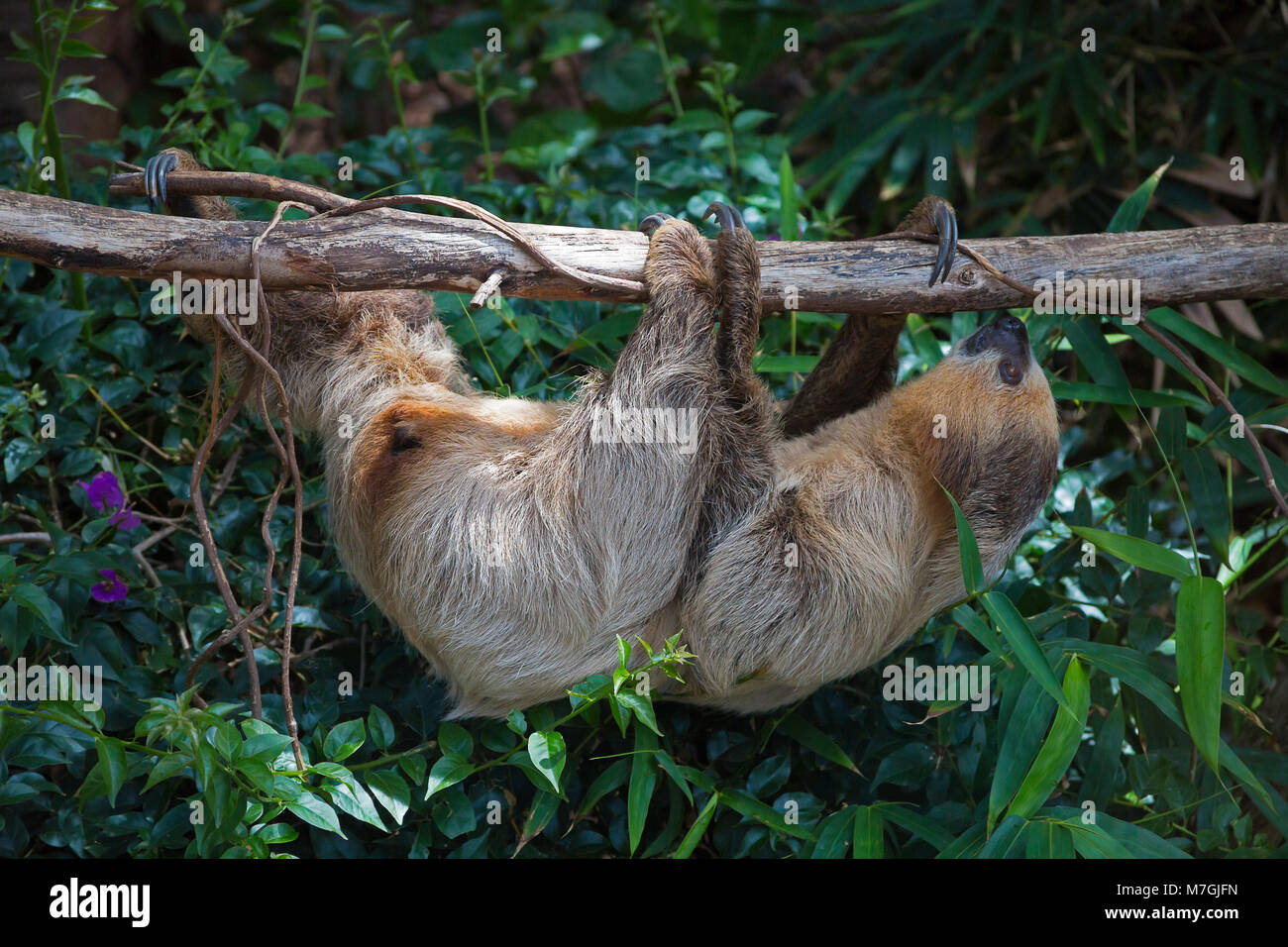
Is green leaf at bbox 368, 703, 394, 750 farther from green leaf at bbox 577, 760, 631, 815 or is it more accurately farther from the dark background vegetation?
green leaf at bbox 577, 760, 631, 815

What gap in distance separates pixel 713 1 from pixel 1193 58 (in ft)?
7.46

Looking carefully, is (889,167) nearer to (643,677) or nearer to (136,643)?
(643,677)

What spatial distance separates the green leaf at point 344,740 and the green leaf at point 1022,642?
1.52 meters

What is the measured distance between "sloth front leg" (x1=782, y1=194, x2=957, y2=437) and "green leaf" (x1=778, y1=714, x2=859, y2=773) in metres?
0.83

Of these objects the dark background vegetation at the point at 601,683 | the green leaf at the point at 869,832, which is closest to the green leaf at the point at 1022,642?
the dark background vegetation at the point at 601,683

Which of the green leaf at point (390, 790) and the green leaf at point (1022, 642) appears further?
the green leaf at point (390, 790)

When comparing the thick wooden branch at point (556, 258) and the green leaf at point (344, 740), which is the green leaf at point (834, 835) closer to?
the green leaf at point (344, 740)

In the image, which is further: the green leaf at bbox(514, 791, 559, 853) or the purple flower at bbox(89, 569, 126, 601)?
the purple flower at bbox(89, 569, 126, 601)

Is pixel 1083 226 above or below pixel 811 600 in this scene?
above

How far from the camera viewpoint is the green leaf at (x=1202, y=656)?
2.46 m

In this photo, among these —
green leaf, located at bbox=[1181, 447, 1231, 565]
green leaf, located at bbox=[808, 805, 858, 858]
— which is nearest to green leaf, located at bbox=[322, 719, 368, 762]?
green leaf, located at bbox=[808, 805, 858, 858]

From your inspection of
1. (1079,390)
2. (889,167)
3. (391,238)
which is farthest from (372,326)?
(889,167)

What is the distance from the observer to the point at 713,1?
538 cm

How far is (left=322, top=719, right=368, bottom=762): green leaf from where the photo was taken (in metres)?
2.55
